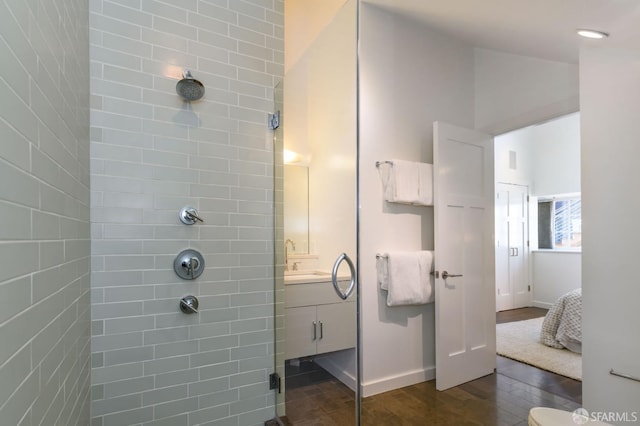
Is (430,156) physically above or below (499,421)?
above

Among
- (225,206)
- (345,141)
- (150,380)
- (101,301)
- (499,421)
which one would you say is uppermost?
(345,141)

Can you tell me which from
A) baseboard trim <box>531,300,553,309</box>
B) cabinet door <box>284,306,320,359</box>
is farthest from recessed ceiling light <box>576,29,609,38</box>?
cabinet door <box>284,306,320,359</box>

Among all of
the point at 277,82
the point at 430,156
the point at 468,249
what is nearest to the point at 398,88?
the point at 430,156

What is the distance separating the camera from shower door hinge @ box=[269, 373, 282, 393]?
6.47 feet

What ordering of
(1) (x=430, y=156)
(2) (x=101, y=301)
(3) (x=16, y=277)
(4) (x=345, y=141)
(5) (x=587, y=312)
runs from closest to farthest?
(3) (x=16, y=277) → (5) (x=587, y=312) → (2) (x=101, y=301) → (4) (x=345, y=141) → (1) (x=430, y=156)

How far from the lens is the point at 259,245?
1981 mm

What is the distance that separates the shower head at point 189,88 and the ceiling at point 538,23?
1.76 m

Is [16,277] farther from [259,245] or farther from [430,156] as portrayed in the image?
[430,156]

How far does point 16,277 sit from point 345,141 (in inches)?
57.9

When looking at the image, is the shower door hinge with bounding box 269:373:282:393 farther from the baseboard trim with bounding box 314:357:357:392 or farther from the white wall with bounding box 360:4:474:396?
the white wall with bounding box 360:4:474:396

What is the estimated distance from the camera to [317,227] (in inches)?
77.6

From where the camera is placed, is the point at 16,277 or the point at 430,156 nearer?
the point at 16,277

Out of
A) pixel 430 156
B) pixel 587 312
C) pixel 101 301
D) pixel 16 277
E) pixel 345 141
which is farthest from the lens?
pixel 430 156

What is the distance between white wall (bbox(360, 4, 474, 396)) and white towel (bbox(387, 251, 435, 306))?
0.30ft
